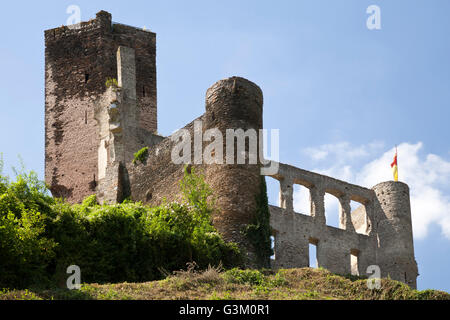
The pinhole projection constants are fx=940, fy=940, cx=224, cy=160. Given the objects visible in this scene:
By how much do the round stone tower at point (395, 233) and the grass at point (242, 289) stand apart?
53.7ft

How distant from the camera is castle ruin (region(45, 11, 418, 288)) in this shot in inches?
1340

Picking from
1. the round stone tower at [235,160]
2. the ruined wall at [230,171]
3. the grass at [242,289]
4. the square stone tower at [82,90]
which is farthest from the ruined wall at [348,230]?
the grass at [242,289]

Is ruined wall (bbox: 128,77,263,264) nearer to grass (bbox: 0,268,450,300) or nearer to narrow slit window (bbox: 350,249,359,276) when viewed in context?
grass (bbox: 0,268,450,300)

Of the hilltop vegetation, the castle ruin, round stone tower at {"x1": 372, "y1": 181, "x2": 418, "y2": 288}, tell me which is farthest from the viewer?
round stone tower at {"x1": 372, "y1": 181, "x2": 418, "y2": 288}

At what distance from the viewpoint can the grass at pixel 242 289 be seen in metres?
18.5

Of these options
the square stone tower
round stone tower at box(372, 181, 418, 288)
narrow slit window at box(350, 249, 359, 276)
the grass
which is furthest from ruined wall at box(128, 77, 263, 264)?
round stone tower at box(372, 181, 418, 288)

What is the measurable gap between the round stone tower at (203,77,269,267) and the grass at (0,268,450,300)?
1.90 m

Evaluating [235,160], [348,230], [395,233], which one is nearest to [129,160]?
[235,160]

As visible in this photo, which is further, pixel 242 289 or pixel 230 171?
pixel 230 171

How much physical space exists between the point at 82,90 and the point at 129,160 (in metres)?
6.27

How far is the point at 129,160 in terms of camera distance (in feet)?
107

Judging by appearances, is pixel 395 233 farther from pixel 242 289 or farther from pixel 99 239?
pixel 242 289
